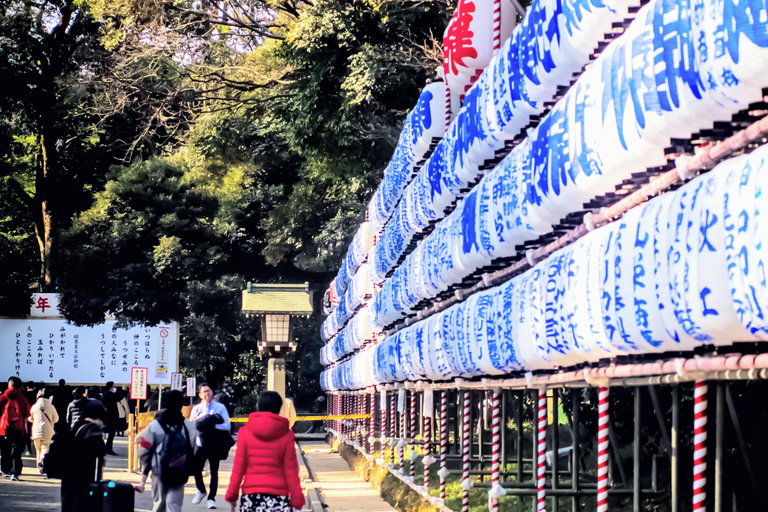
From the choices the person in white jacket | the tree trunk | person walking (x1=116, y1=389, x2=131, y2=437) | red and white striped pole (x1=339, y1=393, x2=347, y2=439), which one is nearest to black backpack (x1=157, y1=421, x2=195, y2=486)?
the person in white jacket

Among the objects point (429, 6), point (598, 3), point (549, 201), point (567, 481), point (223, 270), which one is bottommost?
point (567, 481)

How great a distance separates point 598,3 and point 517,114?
203 centimetres

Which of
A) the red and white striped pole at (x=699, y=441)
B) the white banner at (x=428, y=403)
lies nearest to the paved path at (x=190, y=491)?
the white banner at (x=428, y=403)

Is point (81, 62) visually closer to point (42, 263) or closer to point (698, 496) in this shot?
point (42, 263)

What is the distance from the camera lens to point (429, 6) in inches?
899

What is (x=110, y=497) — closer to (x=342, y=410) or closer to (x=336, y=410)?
(x=342, y=410)

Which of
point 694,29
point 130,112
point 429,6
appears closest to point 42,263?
point 130,112

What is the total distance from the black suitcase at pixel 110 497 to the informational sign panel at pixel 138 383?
13953mm

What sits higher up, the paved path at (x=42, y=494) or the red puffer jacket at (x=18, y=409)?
the red puffer jacket at (x=18, y=409)

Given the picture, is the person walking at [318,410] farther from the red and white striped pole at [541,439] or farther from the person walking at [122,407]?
the red and white striped pole at [541,439]

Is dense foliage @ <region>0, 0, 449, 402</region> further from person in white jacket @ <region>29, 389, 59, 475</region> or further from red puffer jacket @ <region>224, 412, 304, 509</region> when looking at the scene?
red puffer jacket @ <region>224, 412, 304, 509</region>

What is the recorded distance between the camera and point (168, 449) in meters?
9.70

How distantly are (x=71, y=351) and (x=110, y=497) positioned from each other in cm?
2872

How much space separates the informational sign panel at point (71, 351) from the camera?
35.8 m
